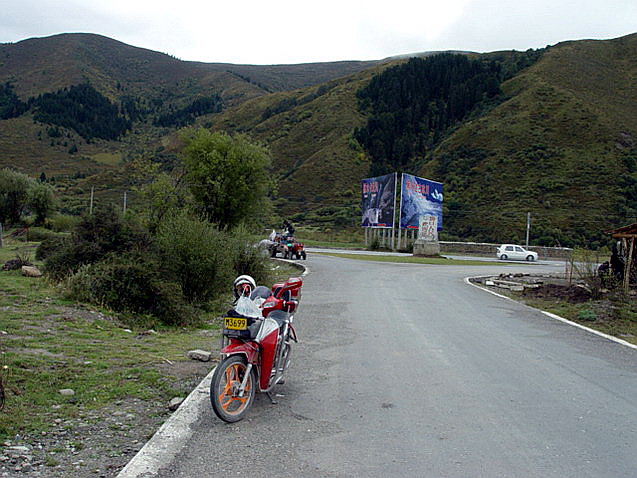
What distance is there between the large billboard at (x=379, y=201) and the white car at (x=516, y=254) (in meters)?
9.70

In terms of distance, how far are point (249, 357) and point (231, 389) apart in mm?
329

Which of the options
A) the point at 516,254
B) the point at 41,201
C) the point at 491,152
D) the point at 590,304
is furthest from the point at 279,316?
the point at 491,152

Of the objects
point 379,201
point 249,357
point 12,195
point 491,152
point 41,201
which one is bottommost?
point 249,357

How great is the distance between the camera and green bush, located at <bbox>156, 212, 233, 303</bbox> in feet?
42.1

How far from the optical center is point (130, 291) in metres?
11.1

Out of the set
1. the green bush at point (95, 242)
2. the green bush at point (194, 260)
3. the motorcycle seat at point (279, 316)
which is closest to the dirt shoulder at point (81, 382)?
the motorcycle seat at point (279, 316)

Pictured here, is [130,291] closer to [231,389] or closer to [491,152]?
[231,389]

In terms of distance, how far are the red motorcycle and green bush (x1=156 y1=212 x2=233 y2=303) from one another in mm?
6995

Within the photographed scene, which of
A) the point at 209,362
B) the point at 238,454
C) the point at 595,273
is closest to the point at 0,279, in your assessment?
the point at 209,362

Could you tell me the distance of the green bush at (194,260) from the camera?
42.1ft

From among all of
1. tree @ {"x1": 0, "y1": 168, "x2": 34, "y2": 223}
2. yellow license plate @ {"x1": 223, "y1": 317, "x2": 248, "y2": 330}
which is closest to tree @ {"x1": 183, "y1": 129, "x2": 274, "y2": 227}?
yellow license plate @ {"x1": 223, "y1": 317, "x2": 248, "y2": 330}

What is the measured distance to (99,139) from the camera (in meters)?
123

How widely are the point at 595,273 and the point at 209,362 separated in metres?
13.6

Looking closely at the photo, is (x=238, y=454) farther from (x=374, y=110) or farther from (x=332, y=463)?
(x=374, y=110)
